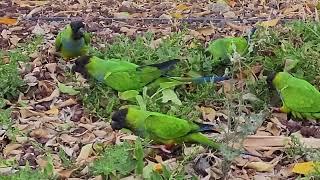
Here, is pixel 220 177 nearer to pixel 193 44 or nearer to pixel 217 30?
pixel 193 44

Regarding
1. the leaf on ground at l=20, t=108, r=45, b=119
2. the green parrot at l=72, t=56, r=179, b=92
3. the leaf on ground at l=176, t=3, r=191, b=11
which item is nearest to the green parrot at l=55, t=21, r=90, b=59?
the green parrot at l=72, t=56, r=179, b=92

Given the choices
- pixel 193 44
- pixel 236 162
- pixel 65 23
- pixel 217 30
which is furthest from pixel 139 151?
pixel 65 23

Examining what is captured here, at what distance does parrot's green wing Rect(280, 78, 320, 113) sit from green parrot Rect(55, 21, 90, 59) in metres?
1.52

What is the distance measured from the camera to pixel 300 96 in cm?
367

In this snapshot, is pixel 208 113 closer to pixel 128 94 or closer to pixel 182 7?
pixel 128 94

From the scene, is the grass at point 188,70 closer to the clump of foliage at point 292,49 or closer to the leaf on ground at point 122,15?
the clump of foliage at point 292,49

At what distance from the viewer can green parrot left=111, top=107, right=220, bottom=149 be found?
10.6 feet

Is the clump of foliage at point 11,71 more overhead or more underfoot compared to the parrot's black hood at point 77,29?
more underfoot

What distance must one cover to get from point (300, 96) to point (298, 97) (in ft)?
0.04

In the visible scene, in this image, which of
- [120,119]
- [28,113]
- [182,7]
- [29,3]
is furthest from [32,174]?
[29,3]

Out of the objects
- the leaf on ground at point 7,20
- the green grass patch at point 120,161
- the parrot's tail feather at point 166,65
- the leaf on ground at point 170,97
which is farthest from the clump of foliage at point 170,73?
the leaf on ground at point 7,20

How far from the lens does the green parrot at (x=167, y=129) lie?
127 inches

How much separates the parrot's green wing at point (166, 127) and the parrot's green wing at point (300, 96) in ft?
2.32

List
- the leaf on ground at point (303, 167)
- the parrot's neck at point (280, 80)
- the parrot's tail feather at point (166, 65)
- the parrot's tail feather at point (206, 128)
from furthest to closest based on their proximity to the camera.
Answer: the parrot's tail feather at point (166, 65) < the parrot's neck at point (280, 80) < the parrot's tail feather at point (206, 128) < the leaf on ground at point (303, 167)
